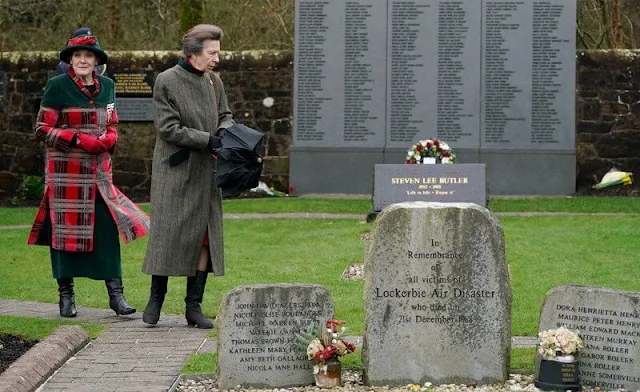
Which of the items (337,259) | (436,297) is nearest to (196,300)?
(436,297)

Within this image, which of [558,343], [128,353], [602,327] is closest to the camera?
[558,343]

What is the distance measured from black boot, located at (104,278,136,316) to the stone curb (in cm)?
89

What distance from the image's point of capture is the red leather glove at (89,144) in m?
9.45

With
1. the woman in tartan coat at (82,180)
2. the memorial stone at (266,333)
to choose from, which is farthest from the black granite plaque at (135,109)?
the memorial stone at (266,333)

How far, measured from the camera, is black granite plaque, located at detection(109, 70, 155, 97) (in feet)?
65.6

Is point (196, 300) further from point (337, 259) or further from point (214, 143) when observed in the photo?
point (337, 259)

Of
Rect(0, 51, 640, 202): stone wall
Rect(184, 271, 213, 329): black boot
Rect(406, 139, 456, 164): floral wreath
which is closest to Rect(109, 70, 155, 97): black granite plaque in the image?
Rect(0, 51, 640, 202): stone wall

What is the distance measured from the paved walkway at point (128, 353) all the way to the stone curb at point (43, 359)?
0.05 metres

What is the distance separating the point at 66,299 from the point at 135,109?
10.6 m

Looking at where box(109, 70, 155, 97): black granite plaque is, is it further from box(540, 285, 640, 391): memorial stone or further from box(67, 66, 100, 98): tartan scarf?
box(540, 285, 640, 391): memorial stone

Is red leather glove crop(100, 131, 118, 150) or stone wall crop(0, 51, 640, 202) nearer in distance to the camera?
red leather glove crop(100, 131, 118, 150)

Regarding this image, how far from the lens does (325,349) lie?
7.21 m

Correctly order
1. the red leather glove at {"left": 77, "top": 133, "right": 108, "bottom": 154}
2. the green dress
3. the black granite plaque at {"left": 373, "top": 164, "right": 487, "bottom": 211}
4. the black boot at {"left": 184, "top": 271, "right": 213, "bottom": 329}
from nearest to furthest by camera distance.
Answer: the black boot at {"left": 184, "top": 271, "right": 213, "bottom": 329}, the red leather glove at {"left": 77, "top": 133, "right": 108, "bottom": 154}, the green dress, the black granite plaque at {"left": 373, "top": 164, "right": 487, "bottom": 211}

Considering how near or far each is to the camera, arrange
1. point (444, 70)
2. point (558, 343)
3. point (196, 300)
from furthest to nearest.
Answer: point (444, 70), point (196, 300), point (558, 343)
